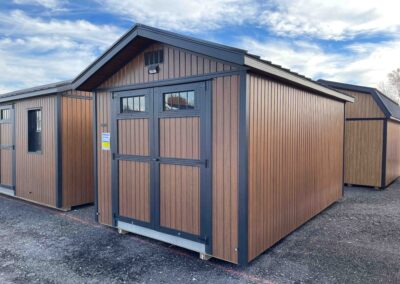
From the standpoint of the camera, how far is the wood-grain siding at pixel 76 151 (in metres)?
5.98

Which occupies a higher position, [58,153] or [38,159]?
[58,153]

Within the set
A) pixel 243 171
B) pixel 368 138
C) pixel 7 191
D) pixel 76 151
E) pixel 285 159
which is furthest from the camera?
pixel 368 138

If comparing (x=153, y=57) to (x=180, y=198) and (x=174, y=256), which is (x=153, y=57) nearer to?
(x=180, y=198)

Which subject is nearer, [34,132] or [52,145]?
[52,145]

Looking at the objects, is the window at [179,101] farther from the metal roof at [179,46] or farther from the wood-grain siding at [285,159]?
the wood-grain siding at [285,159]

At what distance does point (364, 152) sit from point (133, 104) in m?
7.27

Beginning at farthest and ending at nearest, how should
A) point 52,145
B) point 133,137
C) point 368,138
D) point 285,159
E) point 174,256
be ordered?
point 368,138, point 52,145, point 133,137, point 285,159, point 174,256

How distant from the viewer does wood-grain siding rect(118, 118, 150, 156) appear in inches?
170

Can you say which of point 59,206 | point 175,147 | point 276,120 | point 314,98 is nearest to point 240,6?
point 314,98

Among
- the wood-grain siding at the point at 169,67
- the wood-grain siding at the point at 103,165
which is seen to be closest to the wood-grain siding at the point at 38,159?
the wood-grain siding at the point at 103,165

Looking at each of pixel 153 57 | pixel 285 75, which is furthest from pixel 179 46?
pixel 285 75

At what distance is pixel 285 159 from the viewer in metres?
4.36

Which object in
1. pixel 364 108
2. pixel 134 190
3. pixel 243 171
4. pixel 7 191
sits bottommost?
pixel 7 191

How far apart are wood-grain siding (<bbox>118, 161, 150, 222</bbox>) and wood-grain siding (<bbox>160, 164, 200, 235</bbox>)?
1.03ft
